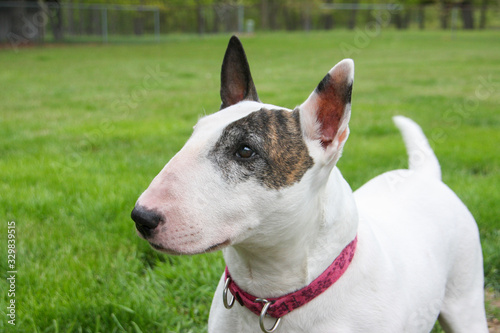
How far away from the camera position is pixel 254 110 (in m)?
1.84

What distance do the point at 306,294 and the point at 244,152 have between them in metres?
0.56

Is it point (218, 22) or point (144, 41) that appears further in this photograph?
point (218, 22)

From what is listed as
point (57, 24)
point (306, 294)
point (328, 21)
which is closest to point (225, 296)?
point (306, 294)

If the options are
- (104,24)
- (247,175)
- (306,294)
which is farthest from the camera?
(104,24)

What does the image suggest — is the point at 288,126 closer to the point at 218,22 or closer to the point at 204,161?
the point at 204,161

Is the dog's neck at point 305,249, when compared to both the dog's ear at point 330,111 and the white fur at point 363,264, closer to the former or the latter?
the white fur at point 363,264

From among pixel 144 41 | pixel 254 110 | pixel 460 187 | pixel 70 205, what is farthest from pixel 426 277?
pixel 144 41

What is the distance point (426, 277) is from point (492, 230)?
1686mm

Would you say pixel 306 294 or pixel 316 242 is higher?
pixel 316 242

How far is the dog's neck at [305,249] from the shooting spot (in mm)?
1815

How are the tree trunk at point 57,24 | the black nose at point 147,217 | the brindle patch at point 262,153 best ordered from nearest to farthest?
the black nose at point 147,217 → the brindle patch at point 262,153 → the tree trunk at point 57,24

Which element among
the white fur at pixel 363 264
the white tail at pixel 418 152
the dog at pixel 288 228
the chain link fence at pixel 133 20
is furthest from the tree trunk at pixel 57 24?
the white fur at pixel 363 264

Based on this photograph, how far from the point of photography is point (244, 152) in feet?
5.67

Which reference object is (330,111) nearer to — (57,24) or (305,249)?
(305,249)
